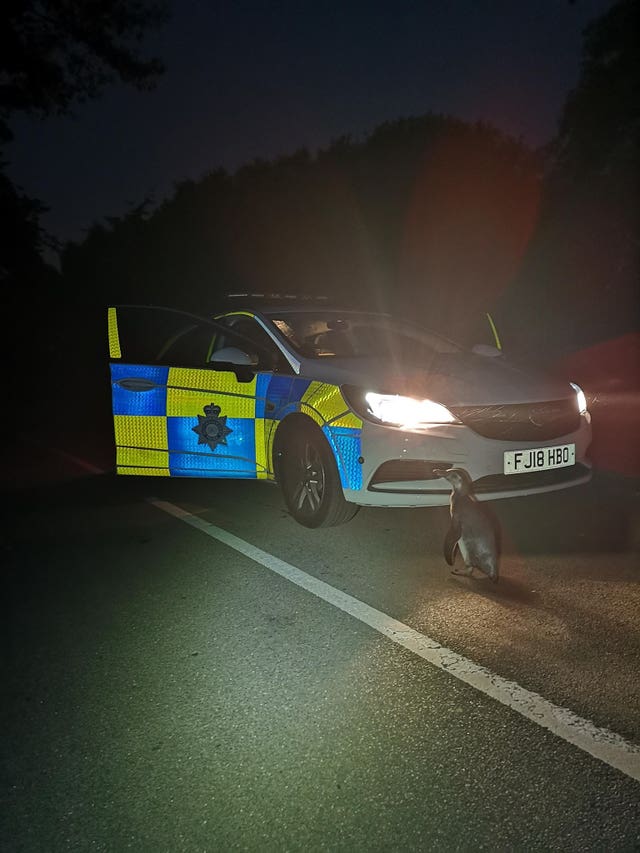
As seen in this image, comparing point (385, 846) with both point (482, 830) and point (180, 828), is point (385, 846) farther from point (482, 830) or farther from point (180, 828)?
point (180, 828)

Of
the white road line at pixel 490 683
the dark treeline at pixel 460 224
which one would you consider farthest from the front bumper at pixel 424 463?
the dark treeline at pixel 460 224

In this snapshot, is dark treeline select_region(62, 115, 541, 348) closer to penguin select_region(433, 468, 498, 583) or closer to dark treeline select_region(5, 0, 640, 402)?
dark treeline select_region(5, 0, 640, 402)

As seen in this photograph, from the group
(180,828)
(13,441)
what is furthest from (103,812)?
(13,441)

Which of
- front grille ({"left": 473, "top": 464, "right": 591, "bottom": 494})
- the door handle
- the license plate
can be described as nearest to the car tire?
front grille ({"left": 473, "top": 464, "right": 591, "bottom": 494})

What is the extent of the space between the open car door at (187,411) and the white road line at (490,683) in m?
1.22

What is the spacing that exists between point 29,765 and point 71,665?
0.70 m

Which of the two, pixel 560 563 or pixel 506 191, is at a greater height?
pixel 506 191

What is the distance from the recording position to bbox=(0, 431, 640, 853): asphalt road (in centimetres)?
205

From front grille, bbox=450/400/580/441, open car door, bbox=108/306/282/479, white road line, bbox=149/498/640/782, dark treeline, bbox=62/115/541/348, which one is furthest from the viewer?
dark treeline, bbox=62/115/541/348

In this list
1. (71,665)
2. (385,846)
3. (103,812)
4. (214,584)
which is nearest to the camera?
(385,846)

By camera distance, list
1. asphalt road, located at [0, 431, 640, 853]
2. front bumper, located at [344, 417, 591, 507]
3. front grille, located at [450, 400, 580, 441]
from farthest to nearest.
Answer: front grille, located at [450, 400, 580, 441] < front bumper, located at [344, 417, 591, 507] < asphalt road, located at [0, 431, 640, 853]

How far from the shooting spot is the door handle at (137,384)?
542 centimetres

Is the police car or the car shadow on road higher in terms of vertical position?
the police car

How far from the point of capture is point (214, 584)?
12.9 feet
